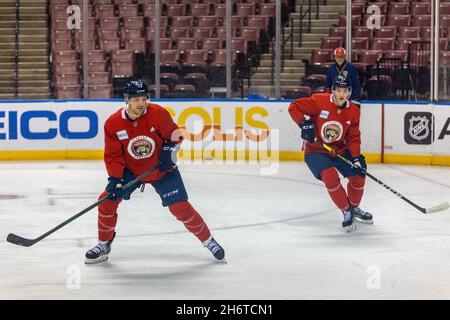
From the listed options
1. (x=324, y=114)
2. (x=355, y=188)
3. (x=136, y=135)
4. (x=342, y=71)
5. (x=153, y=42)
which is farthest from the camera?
(x=153, y=42)

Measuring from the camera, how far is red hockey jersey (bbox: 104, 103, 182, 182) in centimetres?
702

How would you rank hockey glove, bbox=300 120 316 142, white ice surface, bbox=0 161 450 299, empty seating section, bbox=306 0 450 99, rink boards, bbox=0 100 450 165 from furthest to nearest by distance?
empty seating section, bbox=306 0 450 99
rink boards, bbox=0 100 450 165
hockey glove, bbox=300 120 316 142
white ice surface, bbox=0 161 450 299

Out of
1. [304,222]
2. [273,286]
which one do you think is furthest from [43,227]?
[273,286]

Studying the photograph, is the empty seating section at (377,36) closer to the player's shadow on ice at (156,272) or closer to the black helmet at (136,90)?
the player's shadow on ice at (156,272)

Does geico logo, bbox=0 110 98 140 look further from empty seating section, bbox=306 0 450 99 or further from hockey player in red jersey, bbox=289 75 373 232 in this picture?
hockey player in red jersey, bbox=289 75 373 232

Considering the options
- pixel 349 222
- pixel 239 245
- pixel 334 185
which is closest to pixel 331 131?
pixel 334 185

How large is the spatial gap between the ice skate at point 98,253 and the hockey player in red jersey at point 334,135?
1883 mm

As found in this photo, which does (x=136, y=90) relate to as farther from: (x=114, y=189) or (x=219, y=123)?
(x=219, y=123)

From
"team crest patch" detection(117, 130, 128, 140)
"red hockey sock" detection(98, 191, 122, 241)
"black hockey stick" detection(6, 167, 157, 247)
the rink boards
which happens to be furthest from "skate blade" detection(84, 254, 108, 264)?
the rink boards

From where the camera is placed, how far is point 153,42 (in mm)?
14531

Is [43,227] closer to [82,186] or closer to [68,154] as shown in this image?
[82,186]

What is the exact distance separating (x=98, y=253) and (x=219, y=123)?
275 inches

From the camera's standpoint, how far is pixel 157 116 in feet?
23.1

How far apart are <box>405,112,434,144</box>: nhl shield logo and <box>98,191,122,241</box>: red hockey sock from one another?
6.63 meters
